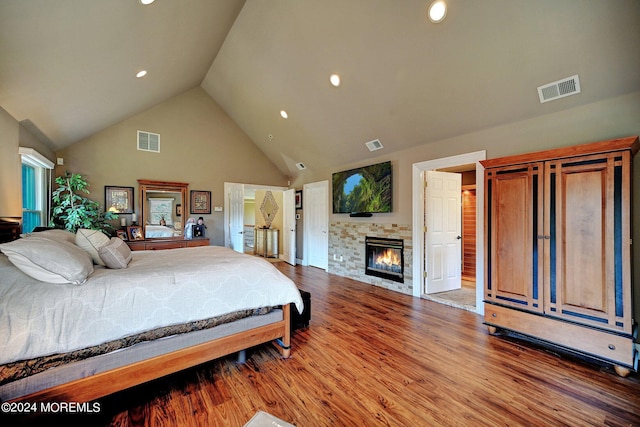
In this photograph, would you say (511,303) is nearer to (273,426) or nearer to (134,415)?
(273,426)

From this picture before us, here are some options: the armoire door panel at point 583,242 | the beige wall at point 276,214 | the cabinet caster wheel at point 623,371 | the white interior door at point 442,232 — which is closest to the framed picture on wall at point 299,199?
the beige wall at point 276,214

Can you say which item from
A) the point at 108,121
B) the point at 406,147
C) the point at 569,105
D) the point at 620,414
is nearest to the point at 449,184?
the point at 406,147

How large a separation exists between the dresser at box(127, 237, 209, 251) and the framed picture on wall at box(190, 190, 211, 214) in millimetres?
706

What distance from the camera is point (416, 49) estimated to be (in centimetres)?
293

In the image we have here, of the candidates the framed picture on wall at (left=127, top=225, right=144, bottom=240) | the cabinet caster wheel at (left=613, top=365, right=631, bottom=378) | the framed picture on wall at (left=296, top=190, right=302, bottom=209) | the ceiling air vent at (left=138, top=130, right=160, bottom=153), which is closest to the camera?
the cabinet caster wheel at (left=613, top=365, right=631, bottom=378)

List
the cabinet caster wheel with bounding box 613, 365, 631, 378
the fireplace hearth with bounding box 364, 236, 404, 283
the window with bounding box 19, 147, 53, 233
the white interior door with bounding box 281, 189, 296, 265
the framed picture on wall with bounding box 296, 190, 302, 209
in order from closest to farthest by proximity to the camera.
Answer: the cabinet caster wheel with bounding box 613, 365, 631, 378
the window with bounding box 19, 147, 53, 233
the fireplace hearth with bounding box 364, 236, 404, 283
the white interior door with bounding box 281, 189, 296, 265
the framed picture on wall with bounding box 296, 190, 302, 209

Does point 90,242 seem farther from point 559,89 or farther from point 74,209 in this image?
point 559,89

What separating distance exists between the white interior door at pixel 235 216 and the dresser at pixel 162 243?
692 mm

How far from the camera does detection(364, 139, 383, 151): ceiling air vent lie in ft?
15.1

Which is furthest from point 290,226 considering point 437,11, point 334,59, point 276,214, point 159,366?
point 437,11

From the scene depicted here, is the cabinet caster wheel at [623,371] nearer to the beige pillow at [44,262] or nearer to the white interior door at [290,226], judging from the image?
the beige pillow at [44,262]

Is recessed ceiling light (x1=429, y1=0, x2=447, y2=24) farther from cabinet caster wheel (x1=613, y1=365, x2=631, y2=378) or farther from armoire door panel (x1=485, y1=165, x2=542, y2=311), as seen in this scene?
cabinet caster wheel (x1=613, y1=365, x2=631, y2=378)

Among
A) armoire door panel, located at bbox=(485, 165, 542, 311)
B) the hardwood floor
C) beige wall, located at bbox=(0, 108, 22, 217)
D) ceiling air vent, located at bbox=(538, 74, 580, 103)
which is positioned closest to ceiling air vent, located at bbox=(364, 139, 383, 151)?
armoire door panel, located at bbox=(485, 165, 542, 311)

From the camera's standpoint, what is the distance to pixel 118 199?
5.11m
